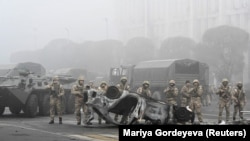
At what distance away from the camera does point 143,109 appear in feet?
43.2

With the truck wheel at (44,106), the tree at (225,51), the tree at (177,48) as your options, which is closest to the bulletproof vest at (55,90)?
the truck wheel at (44,106)

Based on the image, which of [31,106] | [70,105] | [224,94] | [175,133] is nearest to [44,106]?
[31,106]

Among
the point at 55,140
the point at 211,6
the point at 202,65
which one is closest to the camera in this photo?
the point at 55,140

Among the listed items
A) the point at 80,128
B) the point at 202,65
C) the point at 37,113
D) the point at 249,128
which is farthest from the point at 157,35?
the point at 249,128

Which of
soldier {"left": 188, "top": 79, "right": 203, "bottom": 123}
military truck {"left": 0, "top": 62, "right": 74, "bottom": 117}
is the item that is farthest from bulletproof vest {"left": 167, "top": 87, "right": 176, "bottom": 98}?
military truck {"left": 0, "top": 62, "right": 74, "bottom": 117}

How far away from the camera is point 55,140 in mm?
11398

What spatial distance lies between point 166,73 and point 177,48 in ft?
100

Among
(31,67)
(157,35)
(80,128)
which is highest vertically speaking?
(157,35)

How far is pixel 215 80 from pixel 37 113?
123ft

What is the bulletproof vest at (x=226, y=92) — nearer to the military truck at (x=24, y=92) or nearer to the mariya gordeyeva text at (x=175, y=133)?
the military truck at (x=24, y=92)

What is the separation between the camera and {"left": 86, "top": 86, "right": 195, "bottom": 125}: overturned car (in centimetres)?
1312

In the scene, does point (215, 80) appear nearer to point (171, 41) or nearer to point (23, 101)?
point (171, 41)

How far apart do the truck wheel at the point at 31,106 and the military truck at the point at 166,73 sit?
9690 mm

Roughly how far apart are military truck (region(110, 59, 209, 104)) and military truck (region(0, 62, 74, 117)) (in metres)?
9.13
